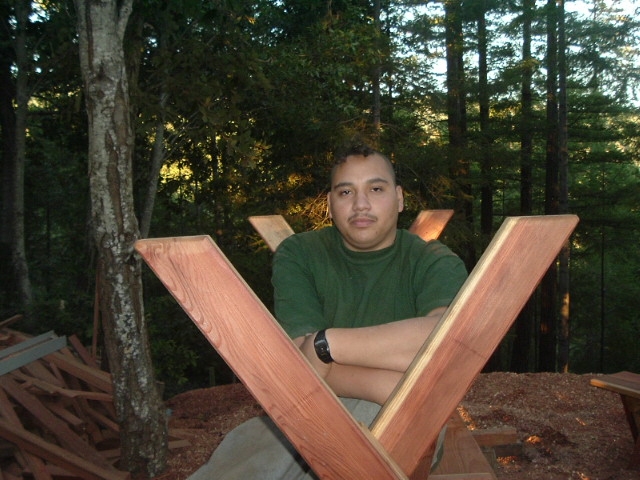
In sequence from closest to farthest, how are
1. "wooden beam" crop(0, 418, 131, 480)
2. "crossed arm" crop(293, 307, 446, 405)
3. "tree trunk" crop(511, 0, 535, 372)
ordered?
"crossed arm" crop(293, 307, 446, 405), "wooden beam" crop(0, 418, 131, 480), "tree trunk" crop(511, 0, 535, 372)

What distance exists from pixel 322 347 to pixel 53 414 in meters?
4.46

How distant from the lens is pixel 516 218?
4.48 ft

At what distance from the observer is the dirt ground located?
4.33 m

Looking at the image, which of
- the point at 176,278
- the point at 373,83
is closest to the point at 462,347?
the point at 176,278

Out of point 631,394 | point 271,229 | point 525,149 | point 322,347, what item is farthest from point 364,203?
point 525,149

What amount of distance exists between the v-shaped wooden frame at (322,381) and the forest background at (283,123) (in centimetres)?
381

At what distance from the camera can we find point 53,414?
208 inches

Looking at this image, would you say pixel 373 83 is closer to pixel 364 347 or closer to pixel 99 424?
pixel 99 424

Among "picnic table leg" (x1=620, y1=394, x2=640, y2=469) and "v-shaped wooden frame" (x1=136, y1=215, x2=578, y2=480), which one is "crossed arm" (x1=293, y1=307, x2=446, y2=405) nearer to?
"v-shaped wooden frame" (x1=136, y1=215, x2=578, y2=480)

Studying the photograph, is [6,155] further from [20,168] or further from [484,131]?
[484,131]

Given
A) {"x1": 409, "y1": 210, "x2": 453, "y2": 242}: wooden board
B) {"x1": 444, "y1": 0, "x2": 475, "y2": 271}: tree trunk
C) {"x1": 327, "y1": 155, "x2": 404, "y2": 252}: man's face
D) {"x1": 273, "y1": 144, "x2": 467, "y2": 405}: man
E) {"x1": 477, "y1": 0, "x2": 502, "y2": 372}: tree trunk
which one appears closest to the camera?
{"x1": 273, "y1": 144, "x2": 467, "y2": 405}: man

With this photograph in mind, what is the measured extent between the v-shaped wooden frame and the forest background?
12.5 ft

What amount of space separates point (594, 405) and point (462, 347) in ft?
16.6

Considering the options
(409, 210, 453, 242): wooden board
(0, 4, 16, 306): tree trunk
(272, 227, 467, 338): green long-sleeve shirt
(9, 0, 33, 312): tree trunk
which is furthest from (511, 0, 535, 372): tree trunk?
(272, 227, 467, 338): green long-sleeve shirt
